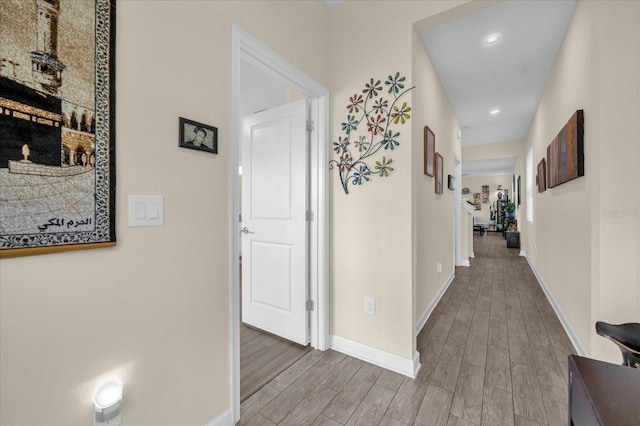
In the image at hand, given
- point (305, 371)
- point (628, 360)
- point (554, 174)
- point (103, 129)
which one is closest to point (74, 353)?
point (103, 129)

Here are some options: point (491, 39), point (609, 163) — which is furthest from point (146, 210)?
point (491, 39)

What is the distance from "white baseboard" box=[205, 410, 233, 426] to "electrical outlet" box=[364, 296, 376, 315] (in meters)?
1.08

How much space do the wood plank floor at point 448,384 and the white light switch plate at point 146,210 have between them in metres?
1.17

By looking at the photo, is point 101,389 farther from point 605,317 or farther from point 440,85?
point 440,85

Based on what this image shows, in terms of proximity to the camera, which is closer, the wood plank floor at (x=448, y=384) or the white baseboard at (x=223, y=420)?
the white baseboard at (x=223, y=420)

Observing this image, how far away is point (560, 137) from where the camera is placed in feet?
7.97

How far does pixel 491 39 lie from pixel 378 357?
2877mm

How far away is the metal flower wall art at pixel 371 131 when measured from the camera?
1.90m

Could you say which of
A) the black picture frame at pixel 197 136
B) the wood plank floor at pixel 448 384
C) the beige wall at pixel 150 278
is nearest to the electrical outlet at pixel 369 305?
the wood plank floor at pixel 448 384

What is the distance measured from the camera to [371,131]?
2002 mm

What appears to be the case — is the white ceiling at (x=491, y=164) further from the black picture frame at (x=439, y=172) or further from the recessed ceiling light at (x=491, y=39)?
the recessed ceiling light at (x=491, y=39)

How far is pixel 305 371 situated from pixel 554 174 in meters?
2.98

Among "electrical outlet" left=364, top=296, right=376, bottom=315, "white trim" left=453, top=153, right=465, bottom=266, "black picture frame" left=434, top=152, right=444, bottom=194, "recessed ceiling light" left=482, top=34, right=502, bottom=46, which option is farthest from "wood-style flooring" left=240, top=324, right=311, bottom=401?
"white trim" left=453, top=153, right=465, bottom=266

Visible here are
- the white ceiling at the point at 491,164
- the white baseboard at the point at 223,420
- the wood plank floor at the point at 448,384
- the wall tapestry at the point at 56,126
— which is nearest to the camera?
the wall tapestry at the point at 56,126
